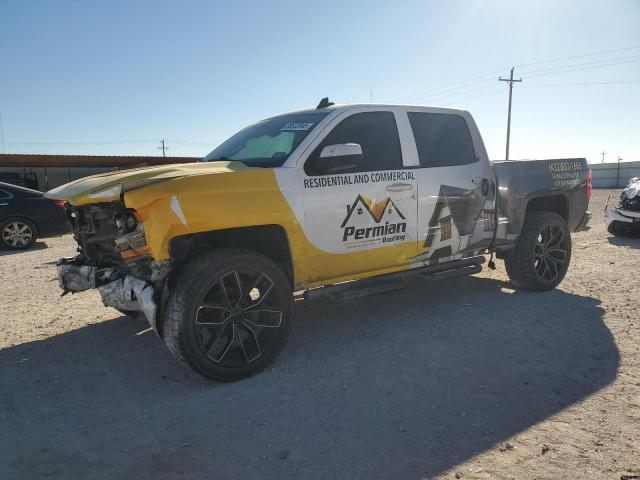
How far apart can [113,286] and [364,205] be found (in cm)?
212

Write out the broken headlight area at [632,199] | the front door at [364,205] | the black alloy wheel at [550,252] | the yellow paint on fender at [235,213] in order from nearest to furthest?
the yellow paint on fender at [235,213] < the front door at [364,205] < the black alloy wheel at [550,252] < the broken headlight area at [632,199]

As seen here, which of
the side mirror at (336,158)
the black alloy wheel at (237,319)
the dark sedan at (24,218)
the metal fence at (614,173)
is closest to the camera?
the black alloy wheel at (237,319)

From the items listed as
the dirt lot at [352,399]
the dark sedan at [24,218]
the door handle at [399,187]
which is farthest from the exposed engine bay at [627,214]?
the dark sedan at [24,218]

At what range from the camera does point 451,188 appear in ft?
15.7

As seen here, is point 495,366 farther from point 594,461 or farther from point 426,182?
point 426,182

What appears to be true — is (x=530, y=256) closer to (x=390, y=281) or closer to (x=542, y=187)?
(x=542, y=187)

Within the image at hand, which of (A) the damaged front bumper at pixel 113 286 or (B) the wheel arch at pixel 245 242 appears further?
(B) the wheel arch at pixel 245 242

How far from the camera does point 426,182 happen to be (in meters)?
4.56

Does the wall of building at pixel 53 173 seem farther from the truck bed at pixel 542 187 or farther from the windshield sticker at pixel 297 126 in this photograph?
the truck bed at pixel 542 187

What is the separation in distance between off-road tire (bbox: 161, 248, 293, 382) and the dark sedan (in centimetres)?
749

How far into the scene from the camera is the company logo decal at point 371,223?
4.07 m

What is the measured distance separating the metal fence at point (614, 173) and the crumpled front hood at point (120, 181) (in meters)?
38.7

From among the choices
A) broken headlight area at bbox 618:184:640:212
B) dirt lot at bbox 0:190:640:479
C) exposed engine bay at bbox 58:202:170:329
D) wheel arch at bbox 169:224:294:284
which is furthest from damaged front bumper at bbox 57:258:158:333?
broken headlight area at bbox 618:184:640:212

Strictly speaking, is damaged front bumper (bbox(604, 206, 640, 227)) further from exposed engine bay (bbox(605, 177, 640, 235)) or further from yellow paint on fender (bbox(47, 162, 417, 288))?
yellow paint on fender (bbox(47, 162, 417, 288))
